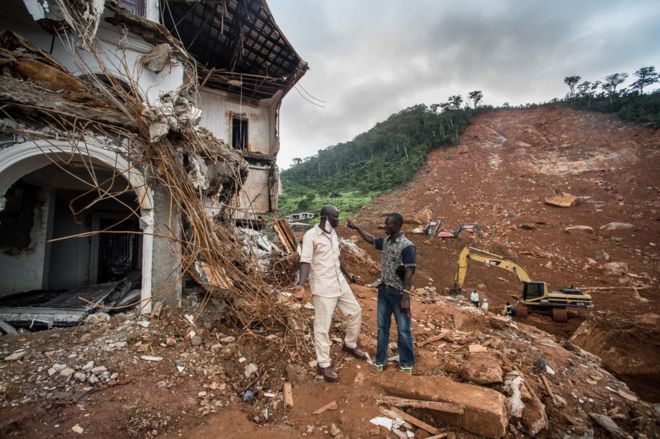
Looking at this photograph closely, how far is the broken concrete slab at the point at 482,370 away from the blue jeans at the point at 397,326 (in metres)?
0.60

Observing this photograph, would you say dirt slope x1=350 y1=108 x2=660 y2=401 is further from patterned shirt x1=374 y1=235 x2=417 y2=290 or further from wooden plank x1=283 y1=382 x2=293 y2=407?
wooden plank x1=283 y1=382 x2=293 y2=407

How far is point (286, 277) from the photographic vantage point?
708 centimetres

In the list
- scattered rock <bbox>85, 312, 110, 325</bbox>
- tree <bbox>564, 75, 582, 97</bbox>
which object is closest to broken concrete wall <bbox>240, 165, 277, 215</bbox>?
scattered rock <bbox>85, 312, 110, 325</bbox>

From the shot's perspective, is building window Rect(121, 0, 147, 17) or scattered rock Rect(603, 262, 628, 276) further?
scattered rock Rect(603, 262, 628, 276)

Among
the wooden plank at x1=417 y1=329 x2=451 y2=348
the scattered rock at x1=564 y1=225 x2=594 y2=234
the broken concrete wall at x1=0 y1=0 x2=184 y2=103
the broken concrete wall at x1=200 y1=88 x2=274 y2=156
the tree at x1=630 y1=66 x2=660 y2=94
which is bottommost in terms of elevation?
the wooden plank at x1=417 y1=329 x2=451 y2=348

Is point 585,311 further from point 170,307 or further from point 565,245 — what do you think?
point 170,307

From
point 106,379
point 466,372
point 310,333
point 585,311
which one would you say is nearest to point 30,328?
point 106,379

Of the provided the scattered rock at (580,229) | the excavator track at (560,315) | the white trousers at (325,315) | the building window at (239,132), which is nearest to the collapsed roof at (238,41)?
the building window at (239,132)

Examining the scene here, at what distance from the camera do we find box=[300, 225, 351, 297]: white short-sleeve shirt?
3240mm

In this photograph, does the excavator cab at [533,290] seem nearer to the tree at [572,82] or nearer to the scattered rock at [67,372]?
the scattered rock at [67,372]

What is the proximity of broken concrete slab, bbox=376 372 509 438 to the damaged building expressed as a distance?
2885mm

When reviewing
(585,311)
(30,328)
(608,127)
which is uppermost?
(608,127)

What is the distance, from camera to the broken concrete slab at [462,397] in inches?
103

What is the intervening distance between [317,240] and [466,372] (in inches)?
87.4
